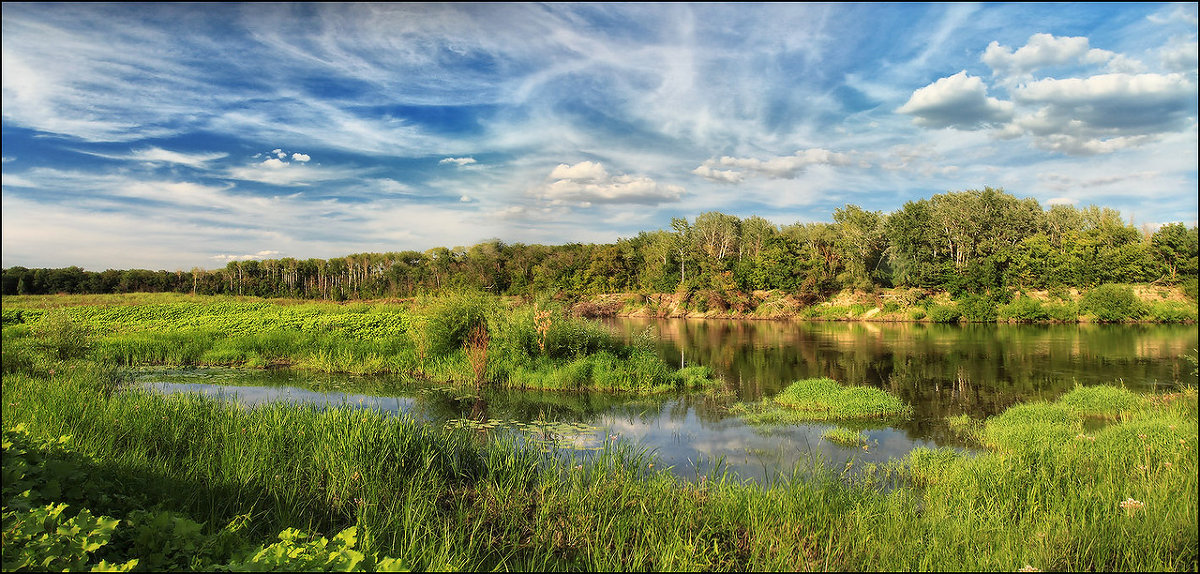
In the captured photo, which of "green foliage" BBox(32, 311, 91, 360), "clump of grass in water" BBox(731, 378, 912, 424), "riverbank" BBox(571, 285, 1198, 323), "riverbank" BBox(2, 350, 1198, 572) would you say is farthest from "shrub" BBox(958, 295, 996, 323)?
"green foliage" BBox(32, 311, 91, 360)

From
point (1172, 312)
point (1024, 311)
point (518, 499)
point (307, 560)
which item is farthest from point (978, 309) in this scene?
point (307, 560)

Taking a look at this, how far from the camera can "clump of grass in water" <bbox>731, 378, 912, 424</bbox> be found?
12.4 metres

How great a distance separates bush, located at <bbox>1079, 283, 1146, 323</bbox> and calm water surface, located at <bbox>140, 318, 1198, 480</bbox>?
21.2 ft

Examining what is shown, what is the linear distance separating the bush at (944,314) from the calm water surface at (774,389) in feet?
33.1

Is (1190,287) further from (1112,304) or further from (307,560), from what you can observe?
(307,560)

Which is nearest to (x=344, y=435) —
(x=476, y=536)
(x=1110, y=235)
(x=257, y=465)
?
(x=257, y=465)

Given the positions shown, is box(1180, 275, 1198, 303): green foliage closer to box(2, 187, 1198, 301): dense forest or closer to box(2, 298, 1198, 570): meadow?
box(2, 187, 1198, 301): dense forest

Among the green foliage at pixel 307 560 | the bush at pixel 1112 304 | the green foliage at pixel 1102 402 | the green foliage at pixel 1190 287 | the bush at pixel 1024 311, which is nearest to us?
the green foliage at pixel 307 560

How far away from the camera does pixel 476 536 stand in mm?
5699

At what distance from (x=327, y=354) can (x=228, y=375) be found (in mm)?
2751

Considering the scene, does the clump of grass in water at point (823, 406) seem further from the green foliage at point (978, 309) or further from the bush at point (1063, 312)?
the bush at point (1063, 312)

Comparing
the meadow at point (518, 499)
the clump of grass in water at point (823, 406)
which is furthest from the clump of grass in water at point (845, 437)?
the meadow at point (518, 499)

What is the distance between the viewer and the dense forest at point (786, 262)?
4119 centimetres

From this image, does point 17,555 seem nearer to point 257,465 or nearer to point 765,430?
point 257,465
